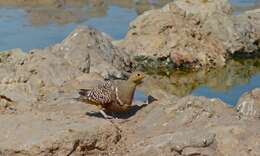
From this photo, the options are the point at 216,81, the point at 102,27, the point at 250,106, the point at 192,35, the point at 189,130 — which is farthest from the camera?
the point at 102,27

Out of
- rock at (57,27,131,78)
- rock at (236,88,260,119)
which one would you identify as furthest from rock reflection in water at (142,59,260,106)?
rock at (236,88,260,119)

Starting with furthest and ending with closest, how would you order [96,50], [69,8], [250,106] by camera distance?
[69,8] < [96,50] < [250,106]

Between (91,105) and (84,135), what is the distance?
1.28 metres

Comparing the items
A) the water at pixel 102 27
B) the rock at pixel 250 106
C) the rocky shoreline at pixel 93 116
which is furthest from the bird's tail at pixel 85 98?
the rock at pixel 250 106

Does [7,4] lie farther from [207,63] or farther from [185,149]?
[185,149]

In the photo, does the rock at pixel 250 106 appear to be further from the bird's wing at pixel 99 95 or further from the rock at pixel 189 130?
the bird's wing at pixel 99 95

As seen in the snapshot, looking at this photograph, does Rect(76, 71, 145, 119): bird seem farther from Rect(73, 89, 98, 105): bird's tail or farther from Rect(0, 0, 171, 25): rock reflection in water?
Rect(0, 0, 171, 25): rock reflection in water

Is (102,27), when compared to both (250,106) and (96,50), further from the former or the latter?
(250,106)

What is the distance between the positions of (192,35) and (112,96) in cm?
585

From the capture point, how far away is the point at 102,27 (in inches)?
607

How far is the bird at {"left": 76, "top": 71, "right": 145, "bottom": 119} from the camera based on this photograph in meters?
7.11

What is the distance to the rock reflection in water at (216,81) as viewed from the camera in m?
10.6

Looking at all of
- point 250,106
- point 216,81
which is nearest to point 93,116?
point 250,106

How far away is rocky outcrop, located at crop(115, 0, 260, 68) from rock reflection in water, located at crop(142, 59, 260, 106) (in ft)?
0.97
